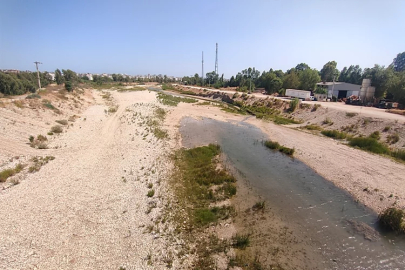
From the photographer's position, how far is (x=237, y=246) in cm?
1148

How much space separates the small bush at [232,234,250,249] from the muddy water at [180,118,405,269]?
3729mm

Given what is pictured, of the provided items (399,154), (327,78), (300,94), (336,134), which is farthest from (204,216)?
(327,78)

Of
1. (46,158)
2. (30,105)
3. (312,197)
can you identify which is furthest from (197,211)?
(30,105)

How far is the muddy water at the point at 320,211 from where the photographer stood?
11.5 metres

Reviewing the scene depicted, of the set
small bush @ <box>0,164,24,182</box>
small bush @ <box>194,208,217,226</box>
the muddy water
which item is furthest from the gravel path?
the muddy water

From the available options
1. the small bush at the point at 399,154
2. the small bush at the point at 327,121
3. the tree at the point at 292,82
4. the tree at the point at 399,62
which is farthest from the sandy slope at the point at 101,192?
the tree at the point at 399,62

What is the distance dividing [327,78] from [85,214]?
416ft

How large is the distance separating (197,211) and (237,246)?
3.82 meters

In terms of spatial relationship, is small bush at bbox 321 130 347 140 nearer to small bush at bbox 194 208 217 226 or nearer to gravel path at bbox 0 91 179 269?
gravel path at bbox 0 91 179 269

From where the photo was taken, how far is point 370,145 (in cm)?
2731

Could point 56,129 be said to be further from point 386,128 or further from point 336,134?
point 386,128

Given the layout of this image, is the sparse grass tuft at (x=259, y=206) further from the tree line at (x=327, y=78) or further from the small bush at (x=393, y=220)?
the tree line at (x=327, y=78)

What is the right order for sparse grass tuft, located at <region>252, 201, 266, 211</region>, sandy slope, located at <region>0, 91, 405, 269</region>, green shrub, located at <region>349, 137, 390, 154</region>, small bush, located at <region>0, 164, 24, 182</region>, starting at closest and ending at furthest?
sandy slope, located at <region>0, 91, 405, 269</region>, sparse grass tuft, located at <region>252, 201, 266, 211</region>, small bush, located at <region>0, 164, 24, 182</region>, green shrub, located at <region>349, 137, 390, 154</region>

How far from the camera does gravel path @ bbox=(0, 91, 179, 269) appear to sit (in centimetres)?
995
